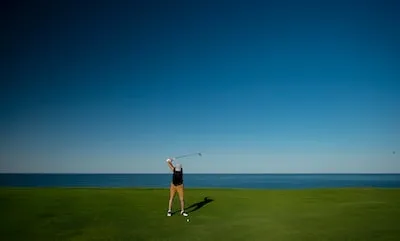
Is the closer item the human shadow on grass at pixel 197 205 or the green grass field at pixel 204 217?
the green grass field at pixel 204 217

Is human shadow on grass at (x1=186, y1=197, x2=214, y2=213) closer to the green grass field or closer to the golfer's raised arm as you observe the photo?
the green grass field

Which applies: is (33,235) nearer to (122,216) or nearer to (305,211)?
(122,216)

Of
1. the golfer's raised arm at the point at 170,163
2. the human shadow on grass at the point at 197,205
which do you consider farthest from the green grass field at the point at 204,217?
the golfer's raised arm at the point at 170,163

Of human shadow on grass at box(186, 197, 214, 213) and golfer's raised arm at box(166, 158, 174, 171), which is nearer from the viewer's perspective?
golfer's raised arm at box(166, 158, 174, 171)

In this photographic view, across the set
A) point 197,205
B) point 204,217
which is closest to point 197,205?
point 197,205

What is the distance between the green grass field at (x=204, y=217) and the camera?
37.4ft

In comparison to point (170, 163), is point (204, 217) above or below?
below

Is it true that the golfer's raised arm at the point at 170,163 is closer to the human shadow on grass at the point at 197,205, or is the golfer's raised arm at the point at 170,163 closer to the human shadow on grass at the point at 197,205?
the human shadow on grass at the point at 197,205

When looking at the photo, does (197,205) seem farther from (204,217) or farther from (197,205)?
(204,217)

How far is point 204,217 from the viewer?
14578 mm

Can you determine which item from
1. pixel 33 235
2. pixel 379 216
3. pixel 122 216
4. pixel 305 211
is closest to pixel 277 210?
pixel 305 211

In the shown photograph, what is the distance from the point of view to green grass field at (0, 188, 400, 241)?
1141 cm

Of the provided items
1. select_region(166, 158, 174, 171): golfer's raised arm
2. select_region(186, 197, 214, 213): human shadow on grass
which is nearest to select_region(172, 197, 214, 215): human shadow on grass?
select_region(186, 197, 214, 213): human shadow on grass

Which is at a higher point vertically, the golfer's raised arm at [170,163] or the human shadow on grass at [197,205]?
the golfer's raised arm at [170,163]
